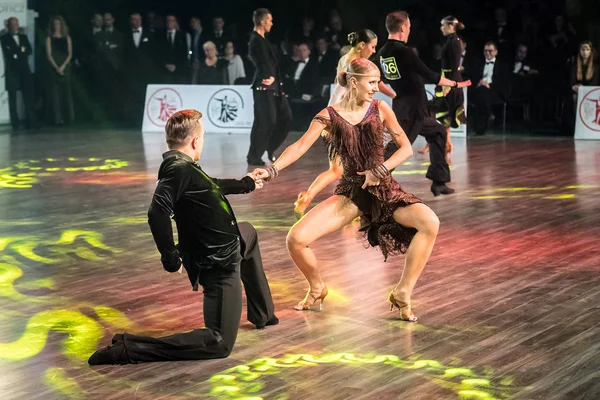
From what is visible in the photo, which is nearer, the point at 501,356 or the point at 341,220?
the point at 501,356

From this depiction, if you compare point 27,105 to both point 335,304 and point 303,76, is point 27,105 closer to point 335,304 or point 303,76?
point 303,76

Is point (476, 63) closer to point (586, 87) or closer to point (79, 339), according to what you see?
point (586, 87)

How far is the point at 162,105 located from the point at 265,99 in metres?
5.39

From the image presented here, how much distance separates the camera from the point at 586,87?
16203mm

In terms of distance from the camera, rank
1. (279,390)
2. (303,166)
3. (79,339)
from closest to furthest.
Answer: (279,390) < (79,339) < (303,166)

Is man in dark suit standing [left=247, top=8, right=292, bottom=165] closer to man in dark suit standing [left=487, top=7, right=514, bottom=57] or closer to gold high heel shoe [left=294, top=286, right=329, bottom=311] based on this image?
man in dark suit standing [left=487, top=7, right=514, bottom=57]

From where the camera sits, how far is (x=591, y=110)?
639 inches

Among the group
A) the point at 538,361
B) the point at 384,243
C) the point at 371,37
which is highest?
the point at 371,37

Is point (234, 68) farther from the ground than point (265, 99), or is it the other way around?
point (234, 68)

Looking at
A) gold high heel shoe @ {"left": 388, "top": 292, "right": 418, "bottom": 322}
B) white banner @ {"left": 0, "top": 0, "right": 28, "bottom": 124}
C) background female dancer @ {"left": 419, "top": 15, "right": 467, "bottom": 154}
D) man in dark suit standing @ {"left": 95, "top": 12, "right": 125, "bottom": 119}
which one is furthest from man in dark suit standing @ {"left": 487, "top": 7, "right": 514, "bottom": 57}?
gold high heel shoe @ {"left": 388, "top": 292, "right": 418, "bottom": 322}

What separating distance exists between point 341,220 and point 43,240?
3.59 m

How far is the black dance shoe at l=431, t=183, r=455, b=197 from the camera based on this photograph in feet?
35.2

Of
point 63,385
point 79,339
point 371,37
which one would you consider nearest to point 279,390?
point 63,385

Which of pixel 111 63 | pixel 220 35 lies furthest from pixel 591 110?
pixel 111 63
